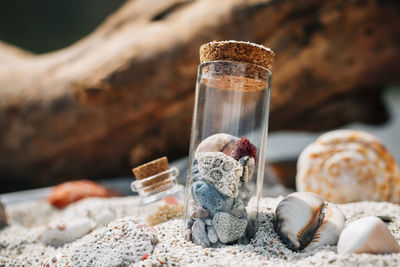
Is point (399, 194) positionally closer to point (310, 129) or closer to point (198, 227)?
point (198, 227)

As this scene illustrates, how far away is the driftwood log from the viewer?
321cm

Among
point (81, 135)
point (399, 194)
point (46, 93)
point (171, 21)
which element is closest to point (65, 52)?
point (46, 93)

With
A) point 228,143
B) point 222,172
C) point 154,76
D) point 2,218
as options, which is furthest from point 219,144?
point 154,76

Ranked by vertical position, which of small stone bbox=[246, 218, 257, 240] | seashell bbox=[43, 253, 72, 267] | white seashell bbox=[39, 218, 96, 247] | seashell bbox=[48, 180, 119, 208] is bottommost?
seashell bbox=[48, 180, 119, 208]

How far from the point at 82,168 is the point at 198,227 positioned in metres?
2.77

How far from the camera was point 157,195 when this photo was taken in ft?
5.80

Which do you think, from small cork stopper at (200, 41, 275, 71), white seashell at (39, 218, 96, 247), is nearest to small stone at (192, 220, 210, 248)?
small cork stopper at (200, 41, 275, 71)

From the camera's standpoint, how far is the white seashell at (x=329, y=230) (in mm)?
1344

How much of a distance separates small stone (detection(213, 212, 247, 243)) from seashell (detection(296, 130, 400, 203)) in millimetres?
994

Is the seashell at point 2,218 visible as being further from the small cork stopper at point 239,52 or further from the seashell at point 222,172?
the small cork stopper at point 239,52

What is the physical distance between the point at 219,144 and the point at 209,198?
0.26 m

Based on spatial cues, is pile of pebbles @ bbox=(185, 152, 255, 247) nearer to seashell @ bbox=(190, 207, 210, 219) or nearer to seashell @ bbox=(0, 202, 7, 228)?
seashell @ bbox=(190, 207, 210, 219)

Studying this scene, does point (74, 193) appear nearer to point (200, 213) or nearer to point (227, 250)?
point (200, 213)

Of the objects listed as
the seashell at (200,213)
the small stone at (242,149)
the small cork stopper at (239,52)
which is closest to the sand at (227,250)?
the seashell at (200,213)
